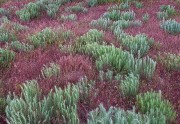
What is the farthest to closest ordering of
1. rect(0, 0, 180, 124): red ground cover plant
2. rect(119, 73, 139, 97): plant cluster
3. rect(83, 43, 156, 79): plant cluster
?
rect(83, 43, 156, 79): plant cluster, rect(119, 73, 139, 97): plant cluster, rect(0, 0, 180, 124): red ground cover plant

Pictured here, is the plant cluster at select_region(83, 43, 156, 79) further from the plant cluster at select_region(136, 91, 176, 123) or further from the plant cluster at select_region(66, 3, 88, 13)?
the plant cluster at select_region(66, 3, 88, 13)

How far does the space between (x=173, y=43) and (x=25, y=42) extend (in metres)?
3.41

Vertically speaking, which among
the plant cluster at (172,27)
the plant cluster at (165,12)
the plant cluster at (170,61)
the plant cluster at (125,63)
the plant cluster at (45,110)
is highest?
the plant cluster at (45,110)

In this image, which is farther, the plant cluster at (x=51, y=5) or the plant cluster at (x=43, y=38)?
the plant cluster at (x=51, y=5)

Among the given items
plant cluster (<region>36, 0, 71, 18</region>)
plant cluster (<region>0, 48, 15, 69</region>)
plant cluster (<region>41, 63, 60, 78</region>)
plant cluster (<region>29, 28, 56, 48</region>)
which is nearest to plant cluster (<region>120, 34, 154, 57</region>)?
plant cluster (<region>29, 28, 56, 48</region>)

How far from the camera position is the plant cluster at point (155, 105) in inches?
165

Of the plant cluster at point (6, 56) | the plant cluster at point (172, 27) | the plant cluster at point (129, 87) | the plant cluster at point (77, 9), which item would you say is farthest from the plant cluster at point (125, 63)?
the plant cluster at point (77, 9)

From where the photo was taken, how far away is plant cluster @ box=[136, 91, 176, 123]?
4.20 metres

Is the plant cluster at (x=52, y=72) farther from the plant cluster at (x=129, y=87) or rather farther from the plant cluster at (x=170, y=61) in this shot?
the plant cluster at (x=170, y=61)

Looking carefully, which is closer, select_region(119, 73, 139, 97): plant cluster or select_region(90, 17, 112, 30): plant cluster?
select_region(119, 73, 139, 97): plant cluster

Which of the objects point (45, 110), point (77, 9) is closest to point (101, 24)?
point (77, 9)

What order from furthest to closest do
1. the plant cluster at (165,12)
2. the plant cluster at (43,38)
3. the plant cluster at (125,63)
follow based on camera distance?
the plant cluster at (165,12), the plant cluster at (43,38), the plant cluster at (125,63)

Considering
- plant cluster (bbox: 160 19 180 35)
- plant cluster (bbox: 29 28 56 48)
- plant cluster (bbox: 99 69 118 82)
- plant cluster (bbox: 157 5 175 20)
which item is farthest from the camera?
plant cluster (bbox: 157 5 175 20)

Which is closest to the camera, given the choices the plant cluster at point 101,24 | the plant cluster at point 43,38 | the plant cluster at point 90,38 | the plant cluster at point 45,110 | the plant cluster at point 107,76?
the plant cluster at point 45,110
